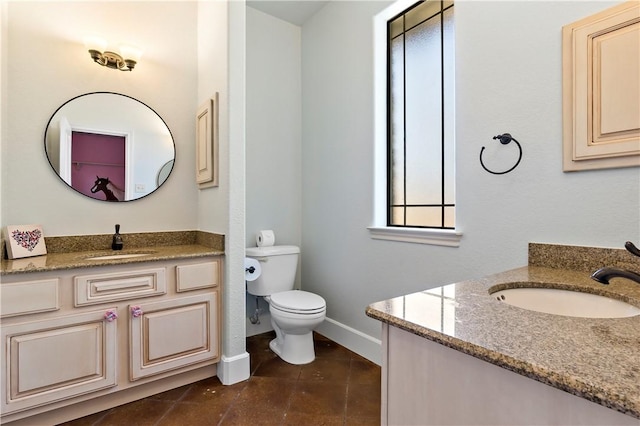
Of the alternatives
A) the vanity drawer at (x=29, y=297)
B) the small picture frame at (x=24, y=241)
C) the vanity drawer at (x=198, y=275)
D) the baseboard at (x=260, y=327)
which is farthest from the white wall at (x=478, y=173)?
the small picture frame at (x=24, y=241)

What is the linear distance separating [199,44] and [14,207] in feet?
5.34

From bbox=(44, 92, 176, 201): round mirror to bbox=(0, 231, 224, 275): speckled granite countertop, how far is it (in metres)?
0.30

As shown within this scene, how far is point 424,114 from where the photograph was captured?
2.05 meters

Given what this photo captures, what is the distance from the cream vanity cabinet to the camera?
1.46 meters

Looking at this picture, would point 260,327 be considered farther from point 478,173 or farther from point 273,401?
point 478,173

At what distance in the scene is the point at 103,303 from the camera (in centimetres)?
166

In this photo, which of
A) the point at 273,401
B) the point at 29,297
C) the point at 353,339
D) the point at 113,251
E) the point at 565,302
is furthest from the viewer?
the point at 353,339

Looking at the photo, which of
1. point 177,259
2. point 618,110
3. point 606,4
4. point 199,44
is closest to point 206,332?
point 177,259

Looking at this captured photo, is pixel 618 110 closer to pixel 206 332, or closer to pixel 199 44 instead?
pixel 206 332

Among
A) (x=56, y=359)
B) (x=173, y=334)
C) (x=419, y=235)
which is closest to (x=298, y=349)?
(x=173, y=334)

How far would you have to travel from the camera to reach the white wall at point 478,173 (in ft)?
4.25

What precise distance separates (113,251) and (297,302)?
4.09ft

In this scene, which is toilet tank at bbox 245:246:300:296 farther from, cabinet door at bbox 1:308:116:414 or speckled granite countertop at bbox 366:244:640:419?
speckled granite countertop at bbox 366:244:640:419

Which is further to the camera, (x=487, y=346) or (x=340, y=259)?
(x=340, y=259)
